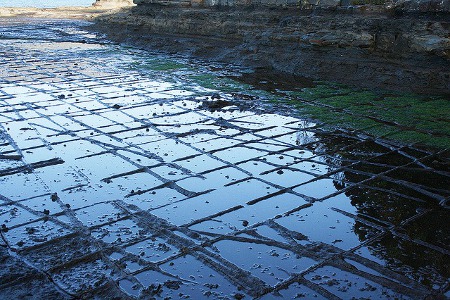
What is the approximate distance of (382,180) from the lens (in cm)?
515

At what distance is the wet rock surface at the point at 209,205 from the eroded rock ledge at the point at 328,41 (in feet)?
8.53

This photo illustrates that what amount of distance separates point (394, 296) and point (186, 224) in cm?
161

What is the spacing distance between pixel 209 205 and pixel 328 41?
685 centimetres

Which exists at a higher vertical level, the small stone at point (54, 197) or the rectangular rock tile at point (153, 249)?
the small stone at point (54, 197)

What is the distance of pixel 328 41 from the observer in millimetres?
10547

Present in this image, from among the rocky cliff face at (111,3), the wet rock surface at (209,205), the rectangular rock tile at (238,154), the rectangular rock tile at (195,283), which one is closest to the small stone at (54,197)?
the wet rock surface at (209,205)

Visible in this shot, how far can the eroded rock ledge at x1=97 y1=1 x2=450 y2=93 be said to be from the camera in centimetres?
904

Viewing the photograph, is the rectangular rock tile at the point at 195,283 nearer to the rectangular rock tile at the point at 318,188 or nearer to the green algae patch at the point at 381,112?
the rectangular rock tile at the point at 318,188

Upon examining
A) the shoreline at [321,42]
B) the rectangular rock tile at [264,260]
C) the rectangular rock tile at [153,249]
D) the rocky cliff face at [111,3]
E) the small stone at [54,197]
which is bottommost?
the rectangular rock tile at [264,260]

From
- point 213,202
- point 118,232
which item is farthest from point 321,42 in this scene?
point 118,232

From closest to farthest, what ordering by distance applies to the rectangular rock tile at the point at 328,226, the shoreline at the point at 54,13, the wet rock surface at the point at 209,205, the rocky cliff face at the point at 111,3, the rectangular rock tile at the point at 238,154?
the wet rock surface at the point at 209,205 < the rectangular rock tile at the point at 328,226 < the rectangular rock tile at the point at 238,154 < the shoreline at the point at 54,13 < the rocky cliff face at the point at 111,3

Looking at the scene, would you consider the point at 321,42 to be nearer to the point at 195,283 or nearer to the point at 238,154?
the point at 238,154

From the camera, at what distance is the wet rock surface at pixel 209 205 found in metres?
3.45

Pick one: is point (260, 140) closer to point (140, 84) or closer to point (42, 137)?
point (42, 137)
